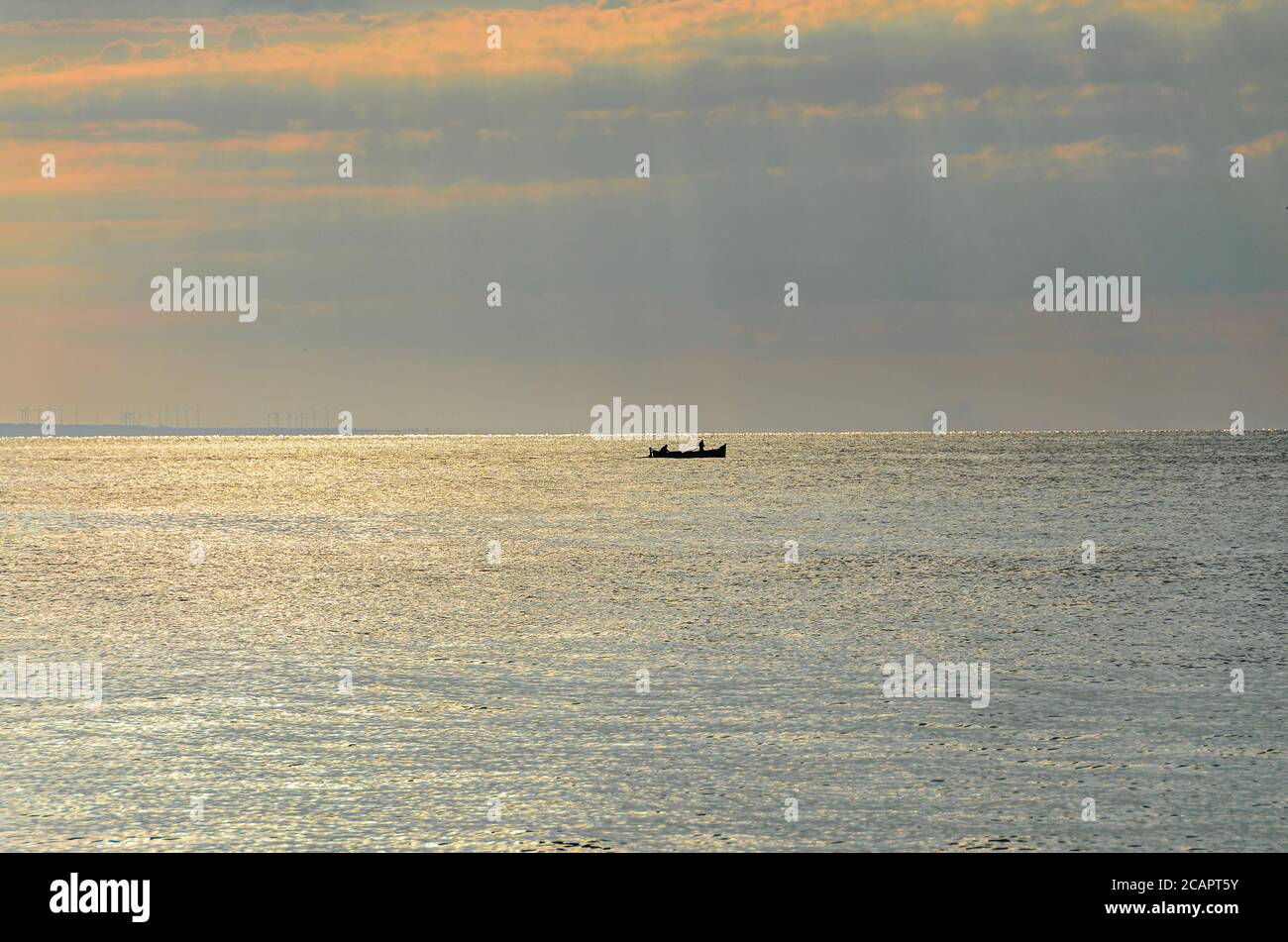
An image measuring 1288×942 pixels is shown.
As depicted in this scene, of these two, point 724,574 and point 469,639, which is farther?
point 724,574

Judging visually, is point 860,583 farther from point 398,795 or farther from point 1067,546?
point 398,795

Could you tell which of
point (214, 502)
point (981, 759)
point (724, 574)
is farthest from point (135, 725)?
point (214, 502)

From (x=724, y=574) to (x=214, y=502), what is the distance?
83.4 meters

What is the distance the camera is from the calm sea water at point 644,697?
1714 cm

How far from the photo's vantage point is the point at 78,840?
1606 cm

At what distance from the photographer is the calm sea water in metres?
17.1

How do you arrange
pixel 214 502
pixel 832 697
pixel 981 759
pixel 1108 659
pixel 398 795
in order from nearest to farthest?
pixel 398 795 → pixel 981 759 → pixel 832 697 → pixel 1108 659 → pixel 214 502

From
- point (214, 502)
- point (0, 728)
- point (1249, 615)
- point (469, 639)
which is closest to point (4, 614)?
point (469, 639)

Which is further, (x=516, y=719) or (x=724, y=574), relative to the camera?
(x=724, y=574)

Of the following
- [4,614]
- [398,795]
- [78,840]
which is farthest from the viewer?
[4,614]

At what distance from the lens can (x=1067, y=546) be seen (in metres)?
66.1

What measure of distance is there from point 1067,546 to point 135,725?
52830 mm

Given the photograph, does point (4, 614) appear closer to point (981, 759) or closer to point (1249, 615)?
point (981, 759)

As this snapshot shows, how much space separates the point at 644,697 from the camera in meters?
26.1
